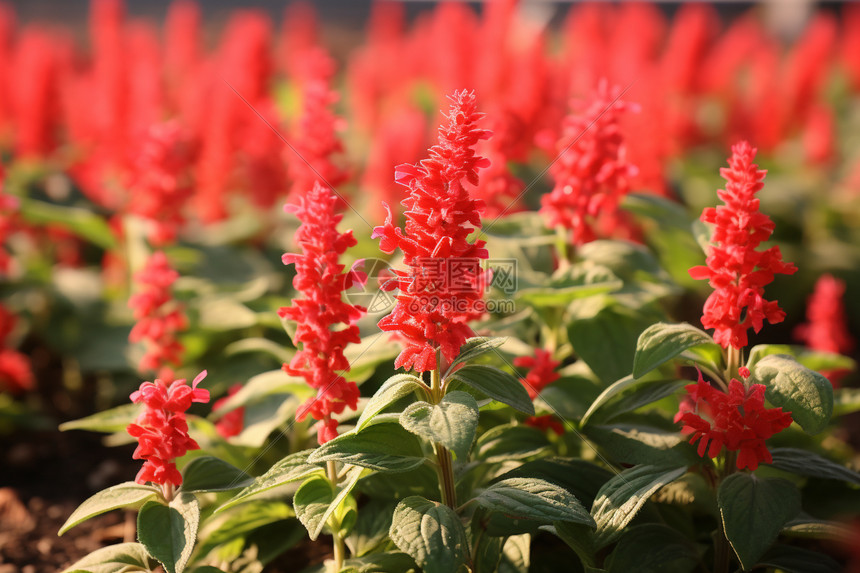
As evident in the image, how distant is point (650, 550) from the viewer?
6.03ft

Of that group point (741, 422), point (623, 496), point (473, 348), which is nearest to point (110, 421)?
point (473, 348)

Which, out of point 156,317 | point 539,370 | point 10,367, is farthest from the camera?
point 10,367

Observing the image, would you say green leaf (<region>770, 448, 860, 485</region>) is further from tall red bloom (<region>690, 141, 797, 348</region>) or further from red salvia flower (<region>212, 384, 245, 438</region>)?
red salvia flower (<region>212, 384, 245, 438</region>)

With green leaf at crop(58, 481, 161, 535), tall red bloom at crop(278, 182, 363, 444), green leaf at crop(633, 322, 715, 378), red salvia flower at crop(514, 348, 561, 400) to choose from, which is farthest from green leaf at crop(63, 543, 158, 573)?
green leaf at crop(633, 322, 715, 378)

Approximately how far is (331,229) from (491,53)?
9.95 ft

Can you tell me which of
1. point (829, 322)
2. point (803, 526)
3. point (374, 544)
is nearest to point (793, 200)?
point (829, 322)

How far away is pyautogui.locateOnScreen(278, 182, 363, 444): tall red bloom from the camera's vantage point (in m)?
1.71

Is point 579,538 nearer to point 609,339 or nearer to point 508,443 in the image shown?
point 508,443

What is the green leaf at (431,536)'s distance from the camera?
5.07 ft

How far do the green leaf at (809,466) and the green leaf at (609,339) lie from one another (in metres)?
0.48

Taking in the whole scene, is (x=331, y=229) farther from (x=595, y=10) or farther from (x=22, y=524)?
(x=595, y=10)

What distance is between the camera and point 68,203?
14.2ft

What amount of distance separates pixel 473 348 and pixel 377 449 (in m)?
0.31

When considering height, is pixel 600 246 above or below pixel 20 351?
above
